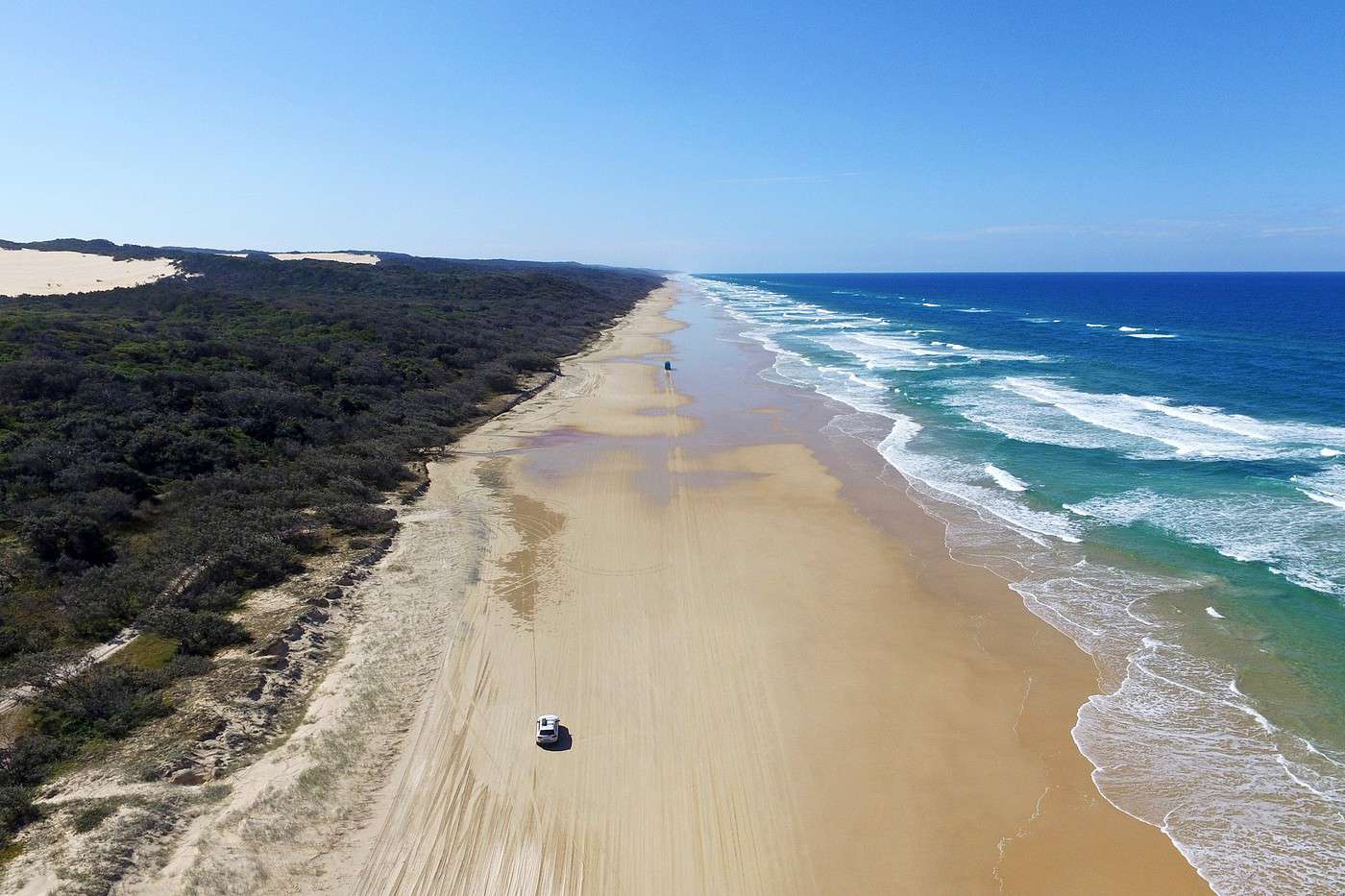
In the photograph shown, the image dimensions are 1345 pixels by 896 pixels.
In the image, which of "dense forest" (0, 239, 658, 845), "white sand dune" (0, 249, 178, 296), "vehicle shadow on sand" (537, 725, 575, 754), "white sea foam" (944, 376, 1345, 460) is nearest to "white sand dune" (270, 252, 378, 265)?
"white sand dune" (0, 249, 178, 296)

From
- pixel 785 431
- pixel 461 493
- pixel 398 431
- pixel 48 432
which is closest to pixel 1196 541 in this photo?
pixel 785 431

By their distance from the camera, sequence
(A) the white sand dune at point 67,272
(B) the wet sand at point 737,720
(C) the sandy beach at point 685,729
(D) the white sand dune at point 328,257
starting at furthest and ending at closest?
(D) the white sand dune at point 328,257, (A) the white sand dune at point 67,272, (B) the wet sand at point 737,720, (C) the sandy beach at point 685,729

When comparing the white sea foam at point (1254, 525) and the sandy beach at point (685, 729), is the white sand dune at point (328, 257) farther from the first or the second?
the white sea foam at point (1254, 525)

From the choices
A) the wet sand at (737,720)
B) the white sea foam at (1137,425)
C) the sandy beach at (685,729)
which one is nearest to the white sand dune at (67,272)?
the sandy beach at (685,729)

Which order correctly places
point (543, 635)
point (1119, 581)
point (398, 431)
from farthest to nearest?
point (398, 431) → point (1119, 581) → point (543, 635)

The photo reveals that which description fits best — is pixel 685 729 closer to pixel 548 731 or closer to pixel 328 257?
pixel 548 731

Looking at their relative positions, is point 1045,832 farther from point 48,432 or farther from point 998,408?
point 998,408

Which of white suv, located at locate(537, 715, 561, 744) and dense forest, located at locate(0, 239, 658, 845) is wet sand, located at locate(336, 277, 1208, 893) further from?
dense forest, located at locate(0, 239, 658, 845)
